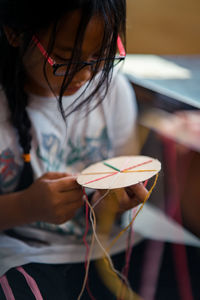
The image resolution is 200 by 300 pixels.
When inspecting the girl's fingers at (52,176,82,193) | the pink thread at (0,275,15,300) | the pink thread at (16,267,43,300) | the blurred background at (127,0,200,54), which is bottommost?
the pink thread at (16,267,43,300)

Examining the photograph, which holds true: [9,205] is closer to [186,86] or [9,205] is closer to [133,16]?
[186,86]

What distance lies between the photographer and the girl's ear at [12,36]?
62 cm

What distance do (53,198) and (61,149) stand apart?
18 cm

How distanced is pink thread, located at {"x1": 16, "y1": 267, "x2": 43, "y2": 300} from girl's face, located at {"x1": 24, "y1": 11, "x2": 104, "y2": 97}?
1.04 ft

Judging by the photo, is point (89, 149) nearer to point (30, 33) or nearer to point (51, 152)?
point (51, 152)

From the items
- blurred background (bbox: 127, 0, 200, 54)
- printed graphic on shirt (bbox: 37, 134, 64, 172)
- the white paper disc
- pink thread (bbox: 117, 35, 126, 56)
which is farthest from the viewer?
blurred background (bbox: 127, 0, 200, 54)

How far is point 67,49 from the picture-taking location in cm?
59

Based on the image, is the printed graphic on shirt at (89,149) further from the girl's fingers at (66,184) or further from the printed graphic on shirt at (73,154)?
the girl's fingers at (66,184)

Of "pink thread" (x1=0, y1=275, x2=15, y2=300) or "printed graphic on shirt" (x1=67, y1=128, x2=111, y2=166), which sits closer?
"pink thread" (x1=0, y1=275, x2=15, y2=300)

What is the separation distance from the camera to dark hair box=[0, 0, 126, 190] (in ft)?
1.85

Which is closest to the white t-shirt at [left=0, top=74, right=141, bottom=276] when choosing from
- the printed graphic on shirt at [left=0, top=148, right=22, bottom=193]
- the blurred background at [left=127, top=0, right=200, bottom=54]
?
the printed graphic on shirt at [left=0, top=148, right=22, bottom=193]

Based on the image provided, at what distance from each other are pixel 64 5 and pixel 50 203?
32cm

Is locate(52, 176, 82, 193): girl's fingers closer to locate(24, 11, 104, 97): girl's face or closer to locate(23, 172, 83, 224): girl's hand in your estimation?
locate(23, 172, 83, 224): girl's hand

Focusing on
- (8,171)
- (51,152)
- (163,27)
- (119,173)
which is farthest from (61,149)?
(163,27)
